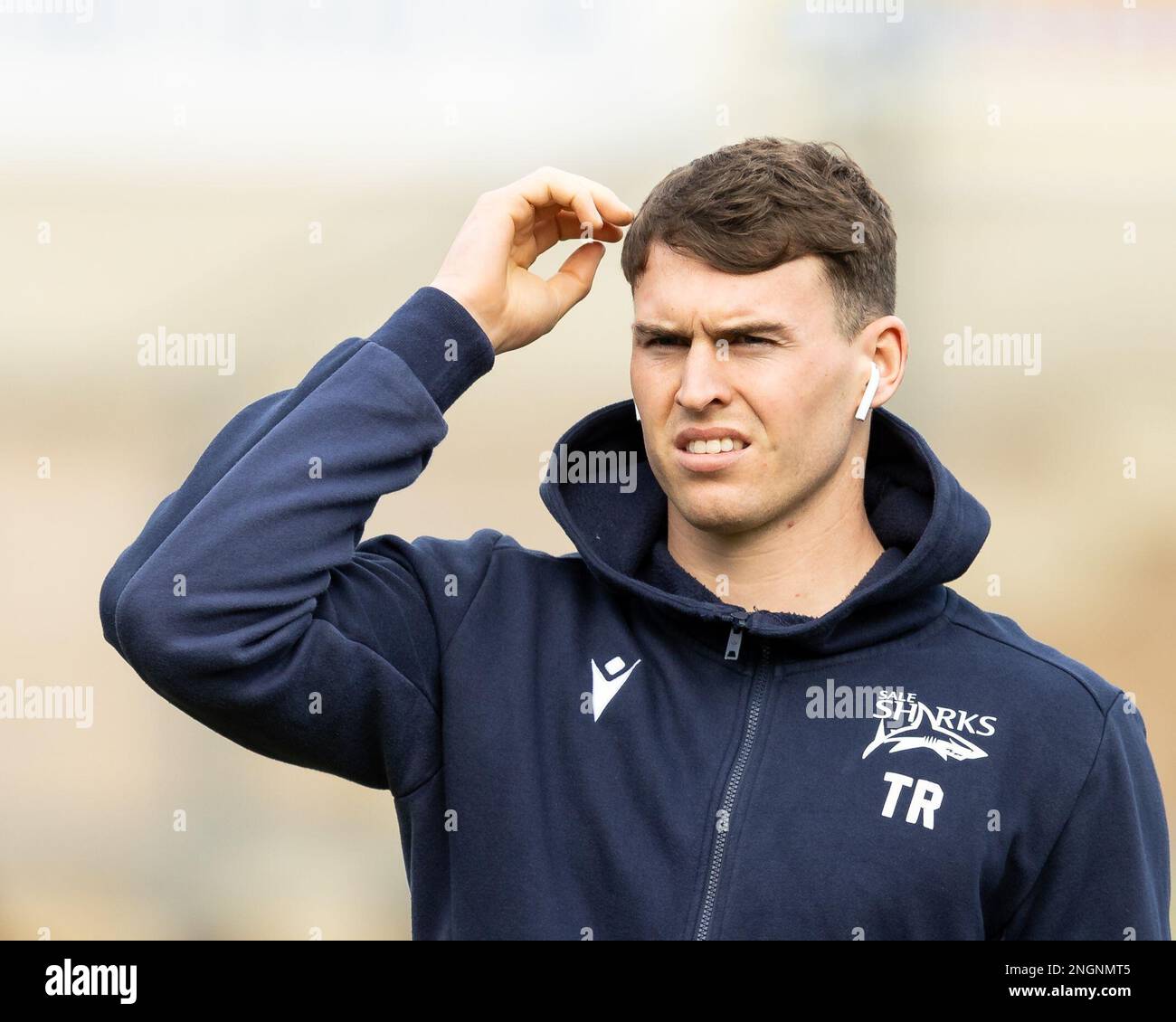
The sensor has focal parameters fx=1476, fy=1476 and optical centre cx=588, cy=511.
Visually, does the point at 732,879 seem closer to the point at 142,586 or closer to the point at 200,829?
the point at 142,586

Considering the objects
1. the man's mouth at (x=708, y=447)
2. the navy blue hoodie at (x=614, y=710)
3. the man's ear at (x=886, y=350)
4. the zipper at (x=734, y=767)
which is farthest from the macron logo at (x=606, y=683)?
the man's ear at (x=886, y=350)

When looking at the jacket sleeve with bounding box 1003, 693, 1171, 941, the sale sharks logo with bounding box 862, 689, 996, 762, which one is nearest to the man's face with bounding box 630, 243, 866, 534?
the sale sharks logo with bounding box 862, 689, 996, 762

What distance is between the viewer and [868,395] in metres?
1.67

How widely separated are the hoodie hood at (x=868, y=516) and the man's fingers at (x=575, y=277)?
0.45ft

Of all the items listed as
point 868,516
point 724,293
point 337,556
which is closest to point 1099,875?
point 868,516

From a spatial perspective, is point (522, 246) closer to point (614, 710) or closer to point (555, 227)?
point (555, 227)

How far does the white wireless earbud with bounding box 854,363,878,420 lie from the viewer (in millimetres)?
1671

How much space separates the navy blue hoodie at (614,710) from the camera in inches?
56.4

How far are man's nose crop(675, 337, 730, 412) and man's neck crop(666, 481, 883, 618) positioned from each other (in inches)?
6.9

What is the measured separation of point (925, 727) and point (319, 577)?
640mm

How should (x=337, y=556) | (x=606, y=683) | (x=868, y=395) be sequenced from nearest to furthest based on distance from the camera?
(x=337, y=556), (x=606, y=683), (x=868, y=395)

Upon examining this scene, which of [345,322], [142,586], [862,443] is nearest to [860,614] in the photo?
[862,443]

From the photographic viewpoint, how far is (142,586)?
1.41 m

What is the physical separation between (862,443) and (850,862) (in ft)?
1.71
